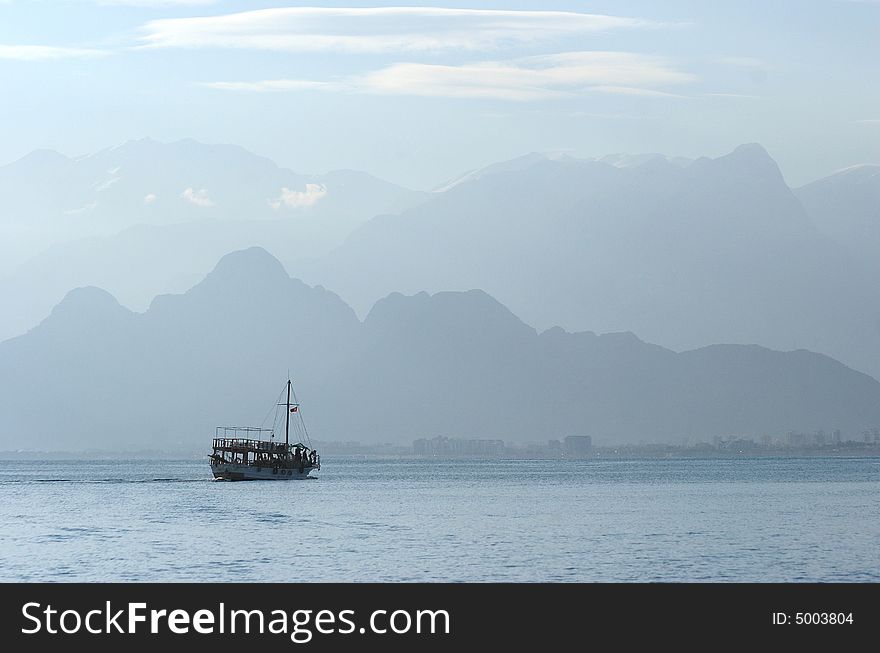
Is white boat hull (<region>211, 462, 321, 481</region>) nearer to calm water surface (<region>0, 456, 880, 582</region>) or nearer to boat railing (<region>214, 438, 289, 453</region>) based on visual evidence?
boat railing (<region>214, 438, 289, 453</region>)

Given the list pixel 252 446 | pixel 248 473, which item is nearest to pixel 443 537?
pixel 248 473

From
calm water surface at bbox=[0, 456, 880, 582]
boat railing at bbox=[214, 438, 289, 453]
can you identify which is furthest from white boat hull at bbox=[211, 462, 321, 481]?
calm water surface at bbox=[0, 456, 880, 582]

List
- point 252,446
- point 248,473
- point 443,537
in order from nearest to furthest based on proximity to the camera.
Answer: point 443,537
point 248,473
point 252,446

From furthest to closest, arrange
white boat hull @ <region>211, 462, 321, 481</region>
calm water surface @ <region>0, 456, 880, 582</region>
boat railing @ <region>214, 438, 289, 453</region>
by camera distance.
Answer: boat railing @ <region>214, 438, 289, 453</region> → white boat hull @ <region>211, 462, 321, 481</region> → calm water surface @ <region>0, 456, 880, 582</region>

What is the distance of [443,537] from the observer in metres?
85.9

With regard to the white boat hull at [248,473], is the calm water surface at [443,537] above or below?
below

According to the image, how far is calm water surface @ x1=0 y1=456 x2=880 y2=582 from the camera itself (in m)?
66.6

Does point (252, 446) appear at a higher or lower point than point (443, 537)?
higher

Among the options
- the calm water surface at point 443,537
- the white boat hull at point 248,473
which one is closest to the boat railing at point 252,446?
the white boat hull at point 248,473

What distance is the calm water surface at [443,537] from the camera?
2623 inches

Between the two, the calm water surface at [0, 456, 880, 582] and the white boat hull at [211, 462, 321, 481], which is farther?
the white boat hull at [211, 462, 321, 481]

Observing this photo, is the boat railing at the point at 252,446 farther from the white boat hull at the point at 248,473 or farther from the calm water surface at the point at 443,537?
the calm water surface at the point at 443,537

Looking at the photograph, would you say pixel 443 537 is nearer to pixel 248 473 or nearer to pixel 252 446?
pixel 248 473
